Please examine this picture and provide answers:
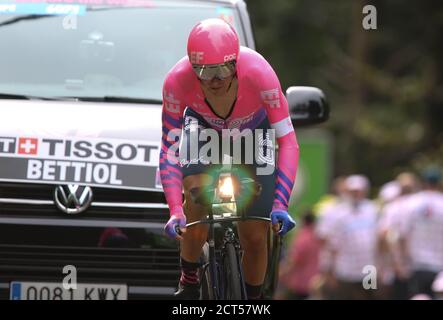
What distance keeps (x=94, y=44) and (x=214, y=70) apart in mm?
1907

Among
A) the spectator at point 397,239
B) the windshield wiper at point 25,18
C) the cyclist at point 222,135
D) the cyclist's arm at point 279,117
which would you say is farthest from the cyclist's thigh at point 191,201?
the spectator at point 397,239

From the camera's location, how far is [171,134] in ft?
22.4

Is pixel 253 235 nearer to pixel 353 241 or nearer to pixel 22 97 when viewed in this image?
pixel 22 97

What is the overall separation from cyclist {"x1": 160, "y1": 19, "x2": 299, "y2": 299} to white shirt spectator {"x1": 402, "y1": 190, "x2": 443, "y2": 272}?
6.60 meters

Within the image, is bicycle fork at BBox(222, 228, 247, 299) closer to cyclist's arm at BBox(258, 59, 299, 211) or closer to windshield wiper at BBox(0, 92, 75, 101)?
cyclist's arm at BBox(258, 59, 299, 211)

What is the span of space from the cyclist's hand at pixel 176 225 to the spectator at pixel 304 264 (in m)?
10.4

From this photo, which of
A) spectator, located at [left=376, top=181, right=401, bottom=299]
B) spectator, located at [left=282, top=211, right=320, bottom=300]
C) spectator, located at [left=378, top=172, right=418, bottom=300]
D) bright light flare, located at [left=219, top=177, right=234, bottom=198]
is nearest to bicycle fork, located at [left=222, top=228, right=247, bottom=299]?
bright light flare, located at [left=219, top=177, right=234, bottom=198]

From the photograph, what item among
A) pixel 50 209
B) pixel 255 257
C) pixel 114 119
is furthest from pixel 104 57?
pixel 255 257

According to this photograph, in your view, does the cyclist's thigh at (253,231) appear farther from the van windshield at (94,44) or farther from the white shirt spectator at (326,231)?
the white shirt spectator at (326,231)

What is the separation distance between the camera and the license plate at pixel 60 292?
23.8 feet

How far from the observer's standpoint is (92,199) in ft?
23.8

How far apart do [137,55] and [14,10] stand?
0.83m

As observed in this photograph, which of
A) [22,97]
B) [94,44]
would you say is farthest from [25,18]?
[22,97]

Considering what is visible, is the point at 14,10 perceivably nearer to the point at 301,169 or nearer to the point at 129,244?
the point at 129,244
